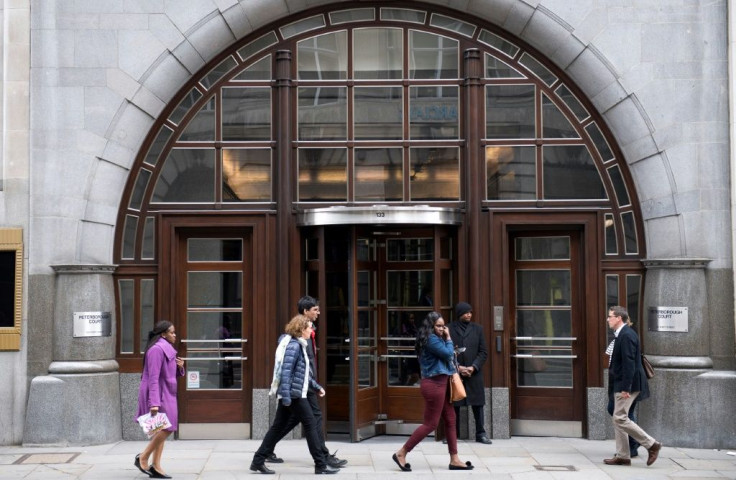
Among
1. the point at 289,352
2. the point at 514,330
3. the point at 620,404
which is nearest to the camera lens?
the point at 289,352

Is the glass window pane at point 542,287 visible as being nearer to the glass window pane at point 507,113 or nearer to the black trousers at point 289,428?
the glass window pane at point 507,113

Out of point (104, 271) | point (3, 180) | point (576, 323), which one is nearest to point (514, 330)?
point (576, 323)

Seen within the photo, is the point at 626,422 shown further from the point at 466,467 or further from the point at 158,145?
the point at 158,145

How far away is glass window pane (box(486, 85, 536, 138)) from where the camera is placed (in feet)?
46.5

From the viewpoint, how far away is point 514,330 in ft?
46.9

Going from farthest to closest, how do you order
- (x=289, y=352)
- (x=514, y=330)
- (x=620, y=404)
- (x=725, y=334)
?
(x=514, y=330)
(x=725, y=334)
(x=620, y=404)
(x=289, y=352)

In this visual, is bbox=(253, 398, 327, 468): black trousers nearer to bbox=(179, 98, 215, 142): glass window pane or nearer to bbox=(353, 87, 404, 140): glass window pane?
bbox=(353, 87, 404, 140): glass window pane

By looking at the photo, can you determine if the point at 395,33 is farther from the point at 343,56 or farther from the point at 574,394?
the point at 574,394

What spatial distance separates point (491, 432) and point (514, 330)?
144cm

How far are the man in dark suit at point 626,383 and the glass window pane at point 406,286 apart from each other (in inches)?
117

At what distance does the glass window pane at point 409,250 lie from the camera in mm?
14125

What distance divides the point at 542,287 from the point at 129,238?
5710 mm

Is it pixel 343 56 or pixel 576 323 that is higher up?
pixel 343 56

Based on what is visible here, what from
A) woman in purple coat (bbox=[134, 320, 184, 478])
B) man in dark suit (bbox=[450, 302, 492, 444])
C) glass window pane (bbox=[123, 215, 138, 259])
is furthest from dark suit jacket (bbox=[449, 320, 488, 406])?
glass window pane (bbox=[123, 215, 138, 259])
